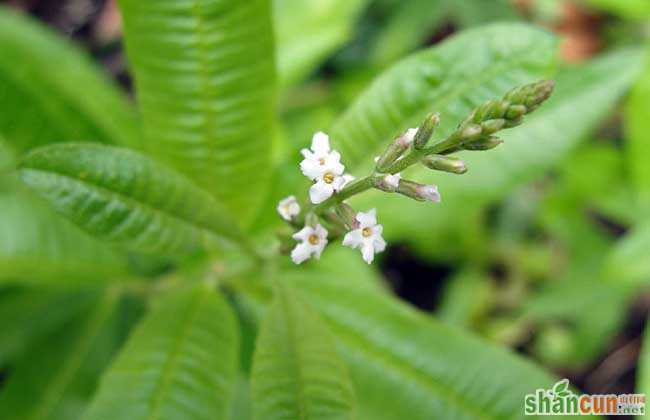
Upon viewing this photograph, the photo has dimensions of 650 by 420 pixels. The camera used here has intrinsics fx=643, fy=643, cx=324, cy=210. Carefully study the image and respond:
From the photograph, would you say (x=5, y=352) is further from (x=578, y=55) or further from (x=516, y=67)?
(x=578, y=55)

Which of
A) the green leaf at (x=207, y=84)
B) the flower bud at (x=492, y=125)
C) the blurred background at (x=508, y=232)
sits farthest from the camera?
the blurred background at (x=508, y=232)

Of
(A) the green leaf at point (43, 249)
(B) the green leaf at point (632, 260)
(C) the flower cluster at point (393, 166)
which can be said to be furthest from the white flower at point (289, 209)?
(B) the green leaf at point (632, 260)

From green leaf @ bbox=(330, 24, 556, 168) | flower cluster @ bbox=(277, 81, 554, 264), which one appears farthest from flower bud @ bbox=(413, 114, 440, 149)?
green leaf @ bbox=(330, 24, 556, 168)

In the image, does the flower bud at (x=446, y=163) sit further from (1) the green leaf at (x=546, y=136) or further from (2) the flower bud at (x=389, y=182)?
(1) the green leaf at (x=546, y=136)

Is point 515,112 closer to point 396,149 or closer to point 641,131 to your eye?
point 396,149

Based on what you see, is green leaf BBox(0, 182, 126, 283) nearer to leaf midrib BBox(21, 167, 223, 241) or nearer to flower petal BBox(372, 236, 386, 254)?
leaf midrib BBox(21, 167, 223, 241)
